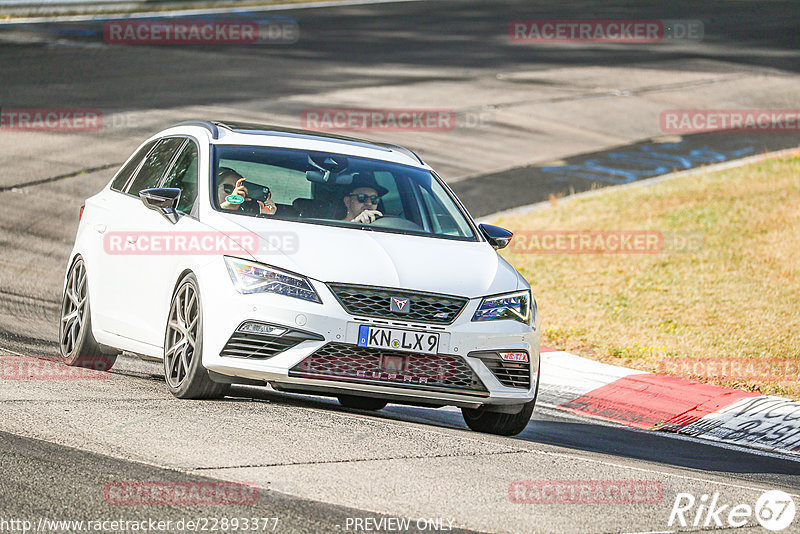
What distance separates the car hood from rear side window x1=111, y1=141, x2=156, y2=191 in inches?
77.9

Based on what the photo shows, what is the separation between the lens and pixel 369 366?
724 centimetres

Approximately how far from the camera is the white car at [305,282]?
7219mm

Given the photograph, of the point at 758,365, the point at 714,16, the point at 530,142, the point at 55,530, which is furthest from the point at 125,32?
A: the point at 55,530

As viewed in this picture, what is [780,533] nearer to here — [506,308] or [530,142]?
[506,308]

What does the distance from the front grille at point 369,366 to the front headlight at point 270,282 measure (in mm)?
332

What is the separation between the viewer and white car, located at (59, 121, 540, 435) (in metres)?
7.22

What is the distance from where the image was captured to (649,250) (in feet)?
54.2

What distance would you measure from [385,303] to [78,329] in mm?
3044

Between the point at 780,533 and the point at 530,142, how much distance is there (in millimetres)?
18590
